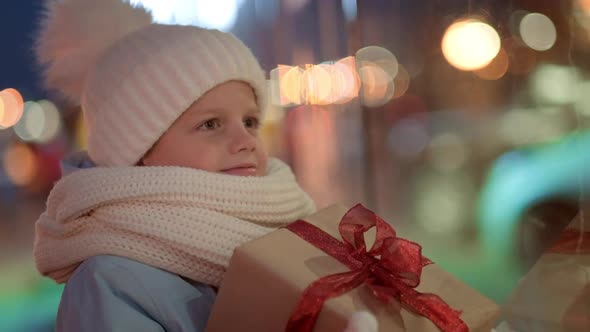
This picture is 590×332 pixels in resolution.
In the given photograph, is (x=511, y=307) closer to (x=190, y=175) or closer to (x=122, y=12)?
(x=190, y=175)

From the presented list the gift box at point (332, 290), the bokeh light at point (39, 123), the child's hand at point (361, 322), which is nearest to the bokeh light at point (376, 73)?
the bokeh light at point (39, 123)

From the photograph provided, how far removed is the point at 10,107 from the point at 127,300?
814 mm

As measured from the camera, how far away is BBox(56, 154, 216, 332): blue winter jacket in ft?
2.73

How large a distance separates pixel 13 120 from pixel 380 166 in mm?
1038

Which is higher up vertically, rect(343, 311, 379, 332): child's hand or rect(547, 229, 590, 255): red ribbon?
rect(343, 311, 379, 332): child's hand

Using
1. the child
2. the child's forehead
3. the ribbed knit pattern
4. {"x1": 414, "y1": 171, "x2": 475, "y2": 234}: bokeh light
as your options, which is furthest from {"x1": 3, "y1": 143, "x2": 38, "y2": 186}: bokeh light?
{"x1": 414, "y1": 171, "x2": 475, "y2": 234}: bokeh light

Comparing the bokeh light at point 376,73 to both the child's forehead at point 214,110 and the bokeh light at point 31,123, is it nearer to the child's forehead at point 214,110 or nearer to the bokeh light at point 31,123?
the child's forehead at point 214,110

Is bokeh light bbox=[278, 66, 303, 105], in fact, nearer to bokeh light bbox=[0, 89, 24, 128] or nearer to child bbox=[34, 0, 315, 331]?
child bbox=[34, 0, 315, 331]

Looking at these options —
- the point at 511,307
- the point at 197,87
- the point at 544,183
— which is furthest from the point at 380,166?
the point at 197,87

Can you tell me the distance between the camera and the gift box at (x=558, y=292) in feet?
3.52

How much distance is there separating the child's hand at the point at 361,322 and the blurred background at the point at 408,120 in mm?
887

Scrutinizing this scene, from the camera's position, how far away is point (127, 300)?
2.83ft

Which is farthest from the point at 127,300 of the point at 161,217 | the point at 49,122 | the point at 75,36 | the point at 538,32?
the point at 538,32

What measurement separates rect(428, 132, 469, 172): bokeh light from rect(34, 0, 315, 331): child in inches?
28.6
